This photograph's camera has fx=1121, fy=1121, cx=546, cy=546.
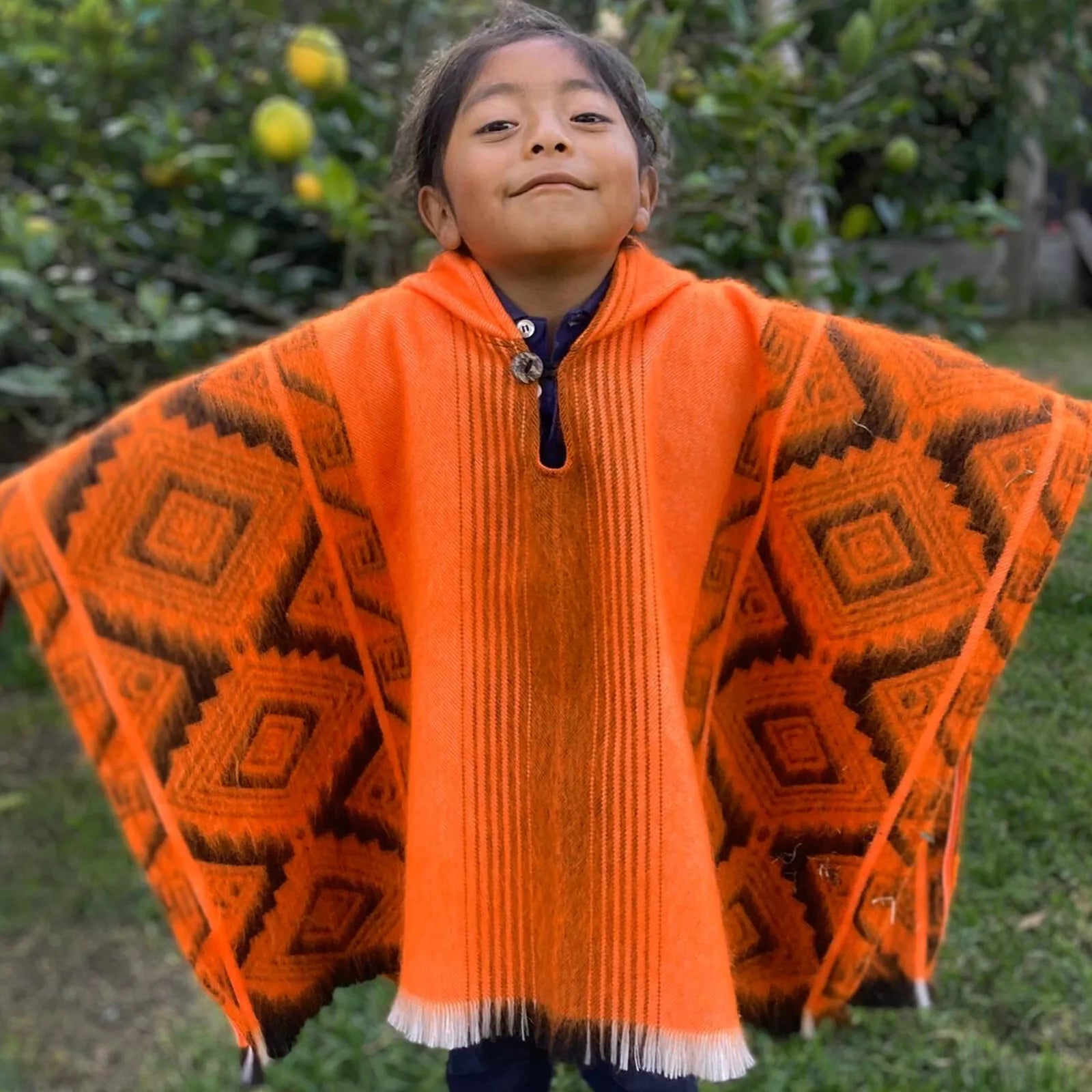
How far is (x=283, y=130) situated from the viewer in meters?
1.71

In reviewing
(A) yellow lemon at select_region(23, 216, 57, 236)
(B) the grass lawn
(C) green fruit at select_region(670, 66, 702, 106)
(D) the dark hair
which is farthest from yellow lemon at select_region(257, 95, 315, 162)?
(B) the grass lawn

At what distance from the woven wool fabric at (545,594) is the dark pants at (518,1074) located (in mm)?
73

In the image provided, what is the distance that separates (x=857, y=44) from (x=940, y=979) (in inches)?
51.5

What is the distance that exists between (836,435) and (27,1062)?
4.48ft

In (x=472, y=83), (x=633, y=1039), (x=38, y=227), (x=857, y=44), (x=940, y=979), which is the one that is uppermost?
(x=472, y=83)

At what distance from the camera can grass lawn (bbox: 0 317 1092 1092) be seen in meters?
1.20

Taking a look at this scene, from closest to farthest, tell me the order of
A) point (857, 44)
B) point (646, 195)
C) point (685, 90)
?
point (646, 195), point (857, 44), point (685, 90)

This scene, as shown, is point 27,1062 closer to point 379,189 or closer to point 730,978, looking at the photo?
point 730,978

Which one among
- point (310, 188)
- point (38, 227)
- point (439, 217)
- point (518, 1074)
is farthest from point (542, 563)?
point (38, 227)

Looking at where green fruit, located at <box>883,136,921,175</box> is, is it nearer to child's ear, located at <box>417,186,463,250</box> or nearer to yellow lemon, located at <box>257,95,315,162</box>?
yellow lemon, located at <box>257,95,315,162</box>

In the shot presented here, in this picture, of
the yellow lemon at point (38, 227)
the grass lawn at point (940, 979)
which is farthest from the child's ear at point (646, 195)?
the yellow lemon at point (38, 227)

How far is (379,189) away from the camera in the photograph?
196cm

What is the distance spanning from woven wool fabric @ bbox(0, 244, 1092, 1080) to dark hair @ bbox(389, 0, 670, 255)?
94 mm

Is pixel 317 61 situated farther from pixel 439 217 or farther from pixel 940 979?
pixel 940 979
